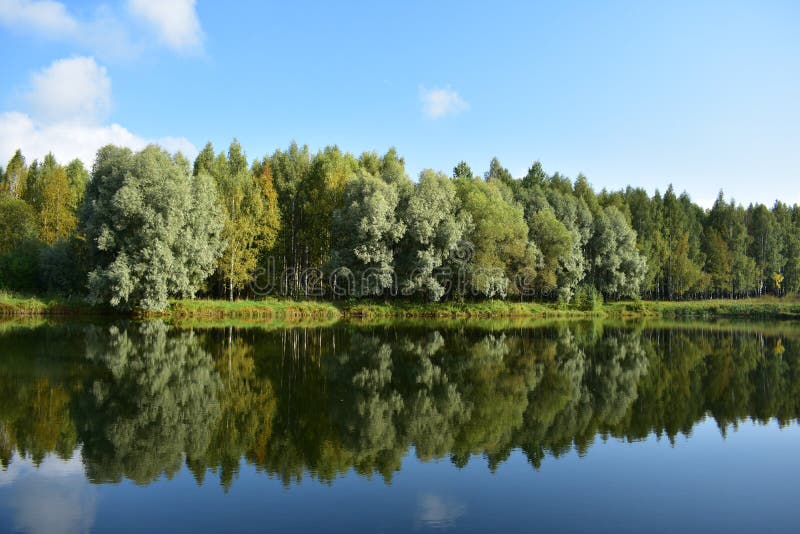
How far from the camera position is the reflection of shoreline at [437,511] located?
366 inches

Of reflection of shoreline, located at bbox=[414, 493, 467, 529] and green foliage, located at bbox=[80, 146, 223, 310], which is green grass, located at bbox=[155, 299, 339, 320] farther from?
reflection of shoreline, located at bbox=[414, 493, 467, 529]

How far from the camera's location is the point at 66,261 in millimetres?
52312

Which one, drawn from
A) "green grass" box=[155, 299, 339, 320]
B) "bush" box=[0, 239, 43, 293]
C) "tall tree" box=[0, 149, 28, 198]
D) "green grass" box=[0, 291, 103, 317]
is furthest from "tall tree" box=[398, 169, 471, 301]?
"tall tree" box=[0, 149, 28, 198]

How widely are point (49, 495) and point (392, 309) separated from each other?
46887 mm

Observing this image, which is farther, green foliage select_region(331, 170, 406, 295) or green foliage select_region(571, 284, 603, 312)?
green foliage select_region(571, 284, 603, 312)

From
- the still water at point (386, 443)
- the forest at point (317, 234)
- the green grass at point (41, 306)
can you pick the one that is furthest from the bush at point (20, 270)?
the still water at point (386, 443)

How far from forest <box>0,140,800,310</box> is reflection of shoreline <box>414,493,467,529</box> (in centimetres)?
3800

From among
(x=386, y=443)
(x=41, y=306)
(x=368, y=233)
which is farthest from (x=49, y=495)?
(x=368, y=233)

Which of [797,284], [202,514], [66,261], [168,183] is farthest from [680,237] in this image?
[202,514]

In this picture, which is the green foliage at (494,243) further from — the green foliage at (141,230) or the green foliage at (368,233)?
the green foliage at (141,230)

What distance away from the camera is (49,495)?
32.7 feet

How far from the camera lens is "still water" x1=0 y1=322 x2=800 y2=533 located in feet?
31.9

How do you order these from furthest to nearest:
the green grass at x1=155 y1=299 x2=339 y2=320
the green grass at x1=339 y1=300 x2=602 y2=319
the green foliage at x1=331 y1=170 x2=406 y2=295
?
the green grass at x1=339 y1=300 x2=602 y2=319, the green foliage at x1=331 y1=170 x2=406 y2=295, the green grass at x1=155 y1=299 x2=339 y2=320

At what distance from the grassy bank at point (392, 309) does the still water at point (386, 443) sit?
72.0ft
